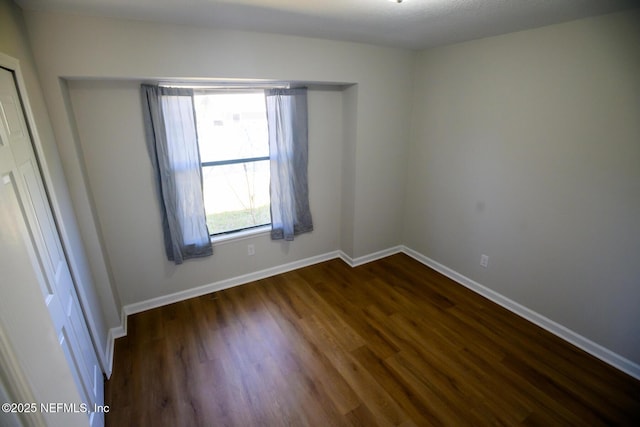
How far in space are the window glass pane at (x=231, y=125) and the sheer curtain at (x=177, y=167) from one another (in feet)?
0.45

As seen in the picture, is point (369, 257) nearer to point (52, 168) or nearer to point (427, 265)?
point (427, 265)

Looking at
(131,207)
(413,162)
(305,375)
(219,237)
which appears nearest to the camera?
(305,375)

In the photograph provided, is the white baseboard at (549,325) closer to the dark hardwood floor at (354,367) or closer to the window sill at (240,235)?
the dark hardwood floor at (354,367)

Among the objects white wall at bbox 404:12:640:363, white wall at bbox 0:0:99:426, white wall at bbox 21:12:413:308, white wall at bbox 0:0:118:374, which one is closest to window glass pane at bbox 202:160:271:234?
white wall at bbox 21:12:413:308

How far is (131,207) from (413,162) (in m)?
2.90

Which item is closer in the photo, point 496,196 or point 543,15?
point 543,15

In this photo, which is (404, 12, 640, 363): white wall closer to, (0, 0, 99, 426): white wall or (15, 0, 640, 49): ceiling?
(15, 0, 640, 49): ceiling

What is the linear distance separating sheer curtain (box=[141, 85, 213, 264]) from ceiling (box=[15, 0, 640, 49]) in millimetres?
585

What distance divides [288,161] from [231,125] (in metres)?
0.64

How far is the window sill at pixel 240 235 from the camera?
298cm

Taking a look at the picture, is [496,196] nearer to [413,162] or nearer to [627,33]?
[413,162]

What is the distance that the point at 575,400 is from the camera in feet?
6.24

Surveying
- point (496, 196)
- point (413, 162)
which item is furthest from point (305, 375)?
point (413, 162)

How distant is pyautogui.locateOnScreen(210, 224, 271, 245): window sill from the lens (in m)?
2.98
